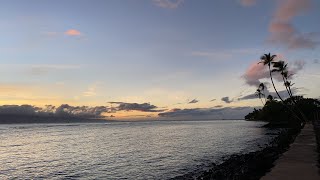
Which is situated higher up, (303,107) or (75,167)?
(303,107)

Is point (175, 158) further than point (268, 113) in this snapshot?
No

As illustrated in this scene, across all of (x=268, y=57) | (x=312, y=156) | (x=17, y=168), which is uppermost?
(x=268, y=57)

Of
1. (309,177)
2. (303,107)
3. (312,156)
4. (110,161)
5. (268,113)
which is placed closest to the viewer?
(309,177)

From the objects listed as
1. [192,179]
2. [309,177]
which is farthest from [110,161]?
[309,177]

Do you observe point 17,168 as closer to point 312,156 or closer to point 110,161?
point 110,161

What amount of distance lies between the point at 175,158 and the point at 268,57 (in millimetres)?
45839

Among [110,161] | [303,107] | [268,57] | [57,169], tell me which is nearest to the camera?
[57,169]

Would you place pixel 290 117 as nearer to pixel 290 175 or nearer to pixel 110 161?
pixel 110 161

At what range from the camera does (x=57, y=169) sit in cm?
2981

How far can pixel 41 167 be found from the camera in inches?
1241

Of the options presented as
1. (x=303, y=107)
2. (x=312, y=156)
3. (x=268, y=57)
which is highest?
(x=268, y=57)

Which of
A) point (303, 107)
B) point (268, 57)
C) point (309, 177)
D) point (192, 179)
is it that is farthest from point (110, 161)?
point (303, 107)

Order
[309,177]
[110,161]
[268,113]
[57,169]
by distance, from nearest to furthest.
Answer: [309,177] → [57,169] → [110,161] → [268,113]

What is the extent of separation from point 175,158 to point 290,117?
10340cm
